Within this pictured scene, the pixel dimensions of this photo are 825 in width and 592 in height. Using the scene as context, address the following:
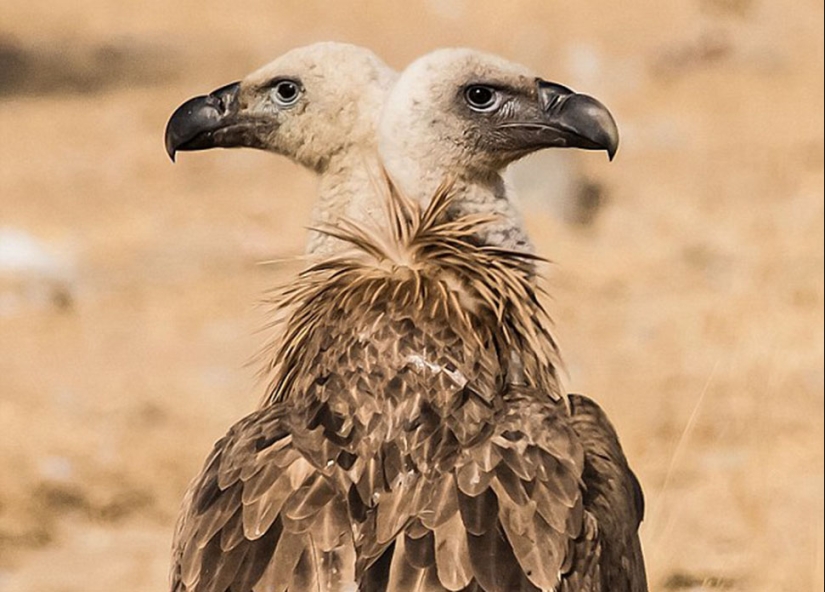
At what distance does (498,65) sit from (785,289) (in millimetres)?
5335

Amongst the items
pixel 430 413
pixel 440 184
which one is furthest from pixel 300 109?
pixel 430 413

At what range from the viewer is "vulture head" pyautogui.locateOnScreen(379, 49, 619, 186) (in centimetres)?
425

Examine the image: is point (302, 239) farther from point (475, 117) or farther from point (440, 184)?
point (440, 184)

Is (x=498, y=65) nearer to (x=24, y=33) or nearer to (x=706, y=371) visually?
(x=706, y=371)

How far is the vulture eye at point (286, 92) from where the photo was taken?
4.66 meters

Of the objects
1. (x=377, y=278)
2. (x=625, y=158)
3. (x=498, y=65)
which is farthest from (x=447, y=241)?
(x=625, y=158)

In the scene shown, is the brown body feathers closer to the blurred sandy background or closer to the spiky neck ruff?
the spiky neck ruff

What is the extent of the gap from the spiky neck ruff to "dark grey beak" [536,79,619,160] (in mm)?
394

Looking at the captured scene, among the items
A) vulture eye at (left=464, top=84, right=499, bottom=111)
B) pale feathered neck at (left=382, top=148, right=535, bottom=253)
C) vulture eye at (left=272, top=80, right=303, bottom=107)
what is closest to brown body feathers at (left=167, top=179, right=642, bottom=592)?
pale feathered neck at (left=382, top=148, right=535, bottom=253)

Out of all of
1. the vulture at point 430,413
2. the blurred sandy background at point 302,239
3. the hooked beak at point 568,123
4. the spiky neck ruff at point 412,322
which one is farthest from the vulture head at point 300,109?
the blurred sandy background at point 302,239

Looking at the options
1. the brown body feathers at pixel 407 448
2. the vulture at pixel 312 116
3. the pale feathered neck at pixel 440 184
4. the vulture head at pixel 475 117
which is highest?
the vulture at pixel 312 116

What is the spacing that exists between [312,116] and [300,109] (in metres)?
0.05

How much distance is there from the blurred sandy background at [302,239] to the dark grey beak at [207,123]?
1611 mm

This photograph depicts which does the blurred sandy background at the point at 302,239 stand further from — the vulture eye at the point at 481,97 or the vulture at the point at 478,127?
the vulture eye at the point at 481,97
